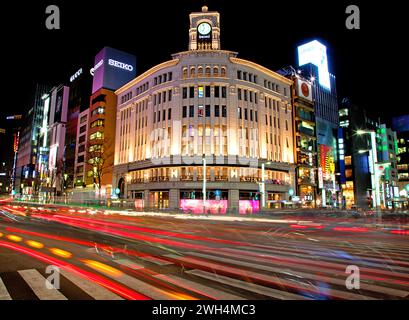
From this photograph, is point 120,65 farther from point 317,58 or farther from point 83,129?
point 317,58

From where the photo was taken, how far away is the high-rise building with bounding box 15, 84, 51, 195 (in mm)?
116875

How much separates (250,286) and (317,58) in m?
83.4

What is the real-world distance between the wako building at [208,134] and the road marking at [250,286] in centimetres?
3834

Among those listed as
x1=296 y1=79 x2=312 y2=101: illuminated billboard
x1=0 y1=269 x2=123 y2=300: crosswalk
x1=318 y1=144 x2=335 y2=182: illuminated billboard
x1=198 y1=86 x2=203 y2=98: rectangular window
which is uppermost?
x1=296 y1=79 x2=312 y2=101: illuminated billboard

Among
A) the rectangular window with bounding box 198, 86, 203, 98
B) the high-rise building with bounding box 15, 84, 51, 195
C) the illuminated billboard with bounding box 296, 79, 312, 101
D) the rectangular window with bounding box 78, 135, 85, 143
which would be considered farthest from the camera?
the high-rise building with bounding box 15, 84, 51, 195

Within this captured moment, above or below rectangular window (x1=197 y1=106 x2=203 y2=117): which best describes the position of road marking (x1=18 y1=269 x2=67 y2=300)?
below

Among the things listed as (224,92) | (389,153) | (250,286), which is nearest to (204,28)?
(224,92)

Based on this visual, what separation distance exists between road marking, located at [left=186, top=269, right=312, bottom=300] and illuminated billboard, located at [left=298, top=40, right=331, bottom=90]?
78.8 metres

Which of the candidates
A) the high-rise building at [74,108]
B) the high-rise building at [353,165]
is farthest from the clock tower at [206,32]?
the high-rise building at [353,165]

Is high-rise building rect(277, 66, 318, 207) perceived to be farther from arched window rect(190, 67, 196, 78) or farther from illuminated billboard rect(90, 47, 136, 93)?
illuminated billboard rect(90, 47, 136, 93)

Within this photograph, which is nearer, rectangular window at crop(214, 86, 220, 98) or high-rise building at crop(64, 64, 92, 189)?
rectangular window at crop(214, 86, 220, 98)

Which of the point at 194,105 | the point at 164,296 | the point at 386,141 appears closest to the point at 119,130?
the point at 194,105

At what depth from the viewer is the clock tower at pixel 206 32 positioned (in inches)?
2271

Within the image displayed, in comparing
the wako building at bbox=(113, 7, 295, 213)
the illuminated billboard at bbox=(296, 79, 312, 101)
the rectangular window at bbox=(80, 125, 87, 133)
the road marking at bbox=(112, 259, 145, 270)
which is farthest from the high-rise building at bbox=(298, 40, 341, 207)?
the road marking at bbox=(112, 259, 145, 270)
